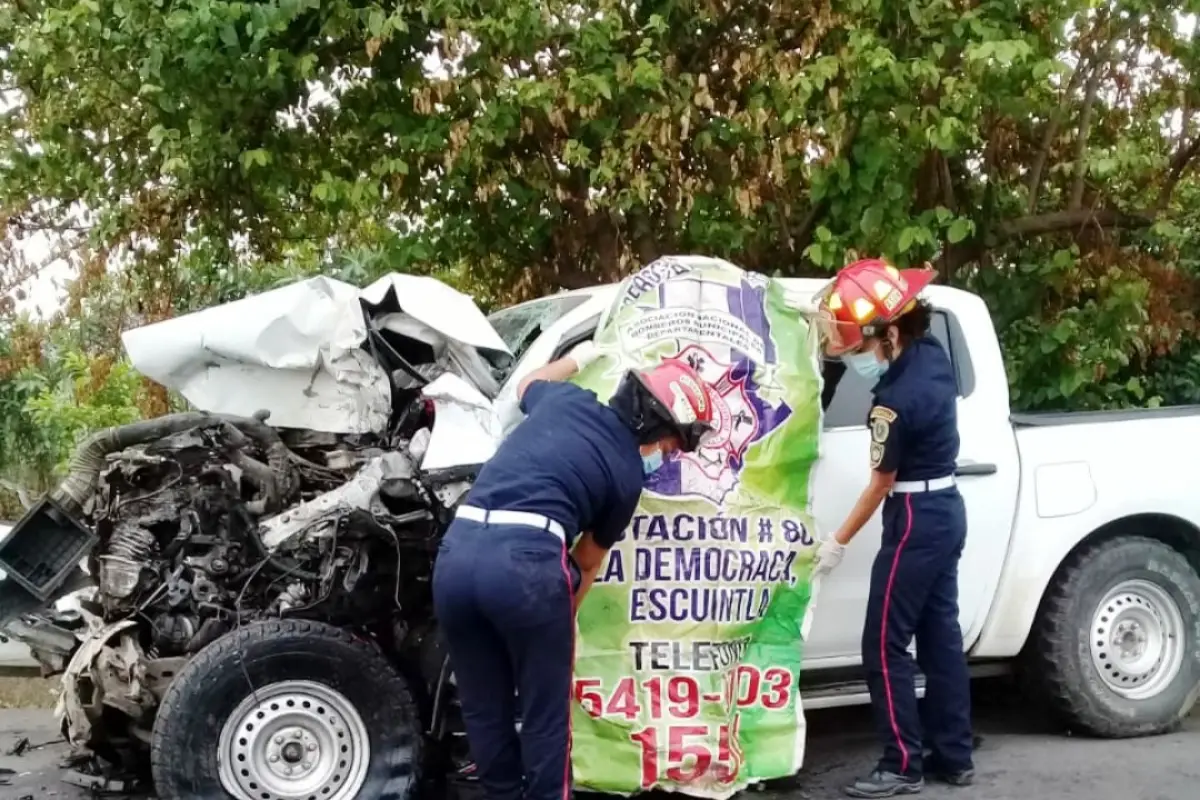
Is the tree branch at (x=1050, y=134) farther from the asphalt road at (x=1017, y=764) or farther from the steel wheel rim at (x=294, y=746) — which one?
the steel wheel rim at (x=294, y=746)

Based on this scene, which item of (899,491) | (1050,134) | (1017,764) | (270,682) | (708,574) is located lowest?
(1017,764)

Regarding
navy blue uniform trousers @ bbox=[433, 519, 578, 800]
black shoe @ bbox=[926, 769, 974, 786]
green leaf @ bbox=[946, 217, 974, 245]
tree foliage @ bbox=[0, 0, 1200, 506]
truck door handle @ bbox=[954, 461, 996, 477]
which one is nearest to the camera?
navy blue uniform trousers @ bbox=[433, 519, 578, 800]

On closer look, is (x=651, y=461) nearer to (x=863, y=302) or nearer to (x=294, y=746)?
(x=863, y=302)

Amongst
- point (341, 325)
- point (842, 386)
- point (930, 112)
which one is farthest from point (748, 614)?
point (930, 112)

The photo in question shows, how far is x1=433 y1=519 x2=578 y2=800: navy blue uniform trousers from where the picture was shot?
372 cm

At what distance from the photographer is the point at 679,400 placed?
3.91 m

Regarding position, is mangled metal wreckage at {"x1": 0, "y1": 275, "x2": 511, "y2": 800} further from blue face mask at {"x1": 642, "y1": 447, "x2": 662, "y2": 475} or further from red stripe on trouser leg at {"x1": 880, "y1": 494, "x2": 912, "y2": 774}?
red stripe on trouser leg at {"x1": 880, "y1": 494, "x2": 912, "y2": 774}

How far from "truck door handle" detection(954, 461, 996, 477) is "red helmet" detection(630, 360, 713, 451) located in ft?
5.18

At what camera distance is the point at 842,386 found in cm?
513

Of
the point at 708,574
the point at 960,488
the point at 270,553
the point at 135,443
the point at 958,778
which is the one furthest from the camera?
the point at 960,488

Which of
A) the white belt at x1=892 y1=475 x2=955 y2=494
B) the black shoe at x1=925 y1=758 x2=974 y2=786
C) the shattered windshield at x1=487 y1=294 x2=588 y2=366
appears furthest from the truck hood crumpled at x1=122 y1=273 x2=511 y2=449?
the black shoe at x1=925 y1=758 x2=974 y2=786

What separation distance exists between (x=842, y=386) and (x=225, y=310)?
244 centimetres

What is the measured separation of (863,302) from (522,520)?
1718 mm

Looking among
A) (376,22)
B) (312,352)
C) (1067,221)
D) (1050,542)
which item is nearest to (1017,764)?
(1050,542)
